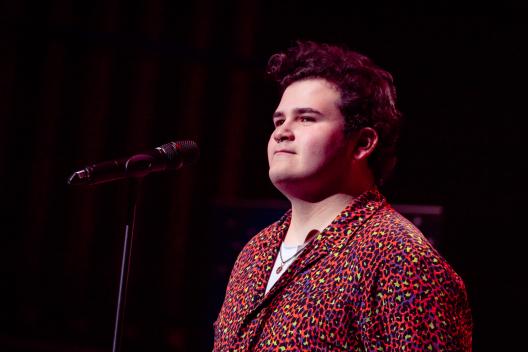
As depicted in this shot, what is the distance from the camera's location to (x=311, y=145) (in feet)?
5.64

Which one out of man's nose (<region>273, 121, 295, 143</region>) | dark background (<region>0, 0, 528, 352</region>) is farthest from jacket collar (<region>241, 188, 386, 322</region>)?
dark background (<region>0, 0, 528, 352</region>)

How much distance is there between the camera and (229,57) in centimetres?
426

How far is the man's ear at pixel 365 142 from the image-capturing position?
181 centimetres

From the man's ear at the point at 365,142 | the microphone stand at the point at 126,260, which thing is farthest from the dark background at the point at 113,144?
the microphone stand at the point at 126,260

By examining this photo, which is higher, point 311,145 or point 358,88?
point 358,88

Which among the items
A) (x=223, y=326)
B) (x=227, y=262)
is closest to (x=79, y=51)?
(x=227, y=262)

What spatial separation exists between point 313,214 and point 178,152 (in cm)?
46

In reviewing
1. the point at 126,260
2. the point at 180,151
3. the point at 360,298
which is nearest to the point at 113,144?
the point at 180,151

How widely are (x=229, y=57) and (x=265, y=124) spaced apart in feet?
2.46

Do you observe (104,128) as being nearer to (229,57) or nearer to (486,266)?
(229,57)

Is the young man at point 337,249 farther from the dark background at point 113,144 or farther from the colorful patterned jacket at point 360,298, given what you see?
the dark background at point 113,144

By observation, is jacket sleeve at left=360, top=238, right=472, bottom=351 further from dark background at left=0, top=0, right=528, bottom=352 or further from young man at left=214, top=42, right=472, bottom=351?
dark background at left=0, top=0, right=528, bottom=352

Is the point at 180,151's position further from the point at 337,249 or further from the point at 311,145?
the point at 337,249

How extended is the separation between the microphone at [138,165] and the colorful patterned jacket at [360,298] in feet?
1.41
